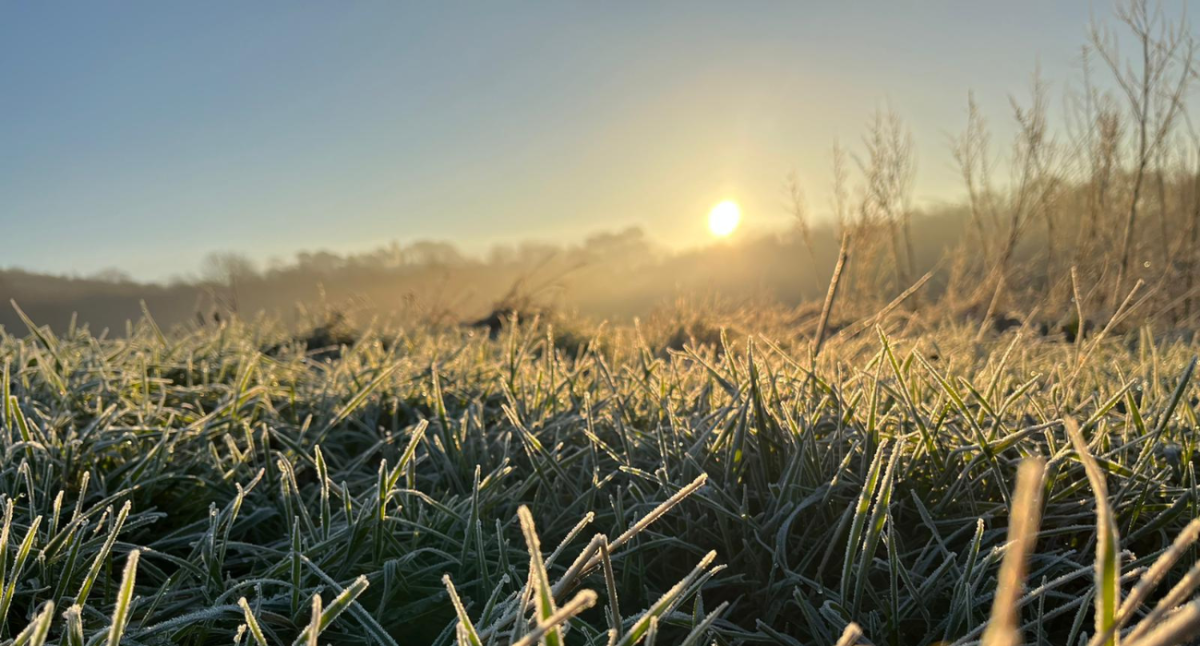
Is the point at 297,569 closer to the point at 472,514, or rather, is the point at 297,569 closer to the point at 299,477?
the point at 472,514

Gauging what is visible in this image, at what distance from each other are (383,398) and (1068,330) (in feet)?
13.9

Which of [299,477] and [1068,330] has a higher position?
[299,477]

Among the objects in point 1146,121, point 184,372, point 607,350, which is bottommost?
point 607,350

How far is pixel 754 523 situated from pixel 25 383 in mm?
1996

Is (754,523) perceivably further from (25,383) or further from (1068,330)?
(1068,330)

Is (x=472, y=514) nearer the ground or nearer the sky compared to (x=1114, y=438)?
nearer the sky

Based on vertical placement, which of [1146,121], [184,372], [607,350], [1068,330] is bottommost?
[1068,330]

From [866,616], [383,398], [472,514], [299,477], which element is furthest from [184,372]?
[866,616]

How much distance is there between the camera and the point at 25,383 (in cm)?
214

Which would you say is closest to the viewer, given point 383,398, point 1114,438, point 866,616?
point 866,616

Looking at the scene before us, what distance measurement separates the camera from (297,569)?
1044mm

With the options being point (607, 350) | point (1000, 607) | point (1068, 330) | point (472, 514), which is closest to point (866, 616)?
point (472, 514)

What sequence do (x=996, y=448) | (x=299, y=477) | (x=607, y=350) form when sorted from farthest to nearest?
(x=607, y=350), (x=299, y=477), (x=996, y=448)

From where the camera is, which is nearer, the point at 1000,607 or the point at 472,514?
the point at 1000,607
